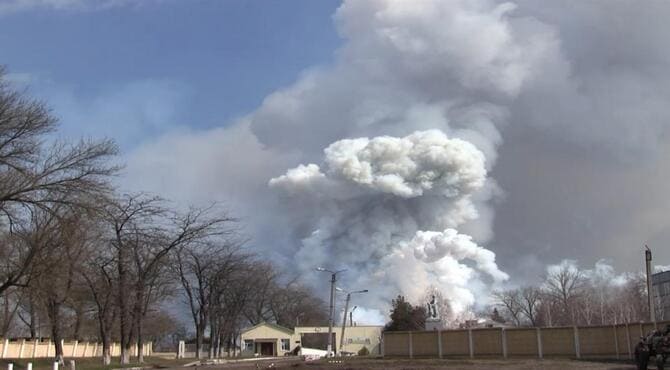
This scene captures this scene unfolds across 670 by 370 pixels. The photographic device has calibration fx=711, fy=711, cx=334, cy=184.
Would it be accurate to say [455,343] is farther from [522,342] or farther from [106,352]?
[106,352]

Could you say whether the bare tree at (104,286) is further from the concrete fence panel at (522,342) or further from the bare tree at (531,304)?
the bare tree at (531,304)

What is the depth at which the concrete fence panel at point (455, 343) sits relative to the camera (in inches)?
1845

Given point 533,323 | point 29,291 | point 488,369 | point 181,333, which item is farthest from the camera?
point 181,333

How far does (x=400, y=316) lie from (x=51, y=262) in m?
61.1

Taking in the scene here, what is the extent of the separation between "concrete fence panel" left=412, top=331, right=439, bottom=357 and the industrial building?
163 ft

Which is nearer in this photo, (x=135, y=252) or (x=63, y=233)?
(x=63, y=233)

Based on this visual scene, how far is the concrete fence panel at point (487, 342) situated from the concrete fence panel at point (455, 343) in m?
0.72

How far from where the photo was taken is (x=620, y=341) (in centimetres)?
3734

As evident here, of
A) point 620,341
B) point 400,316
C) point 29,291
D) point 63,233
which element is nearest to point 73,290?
point 29,291

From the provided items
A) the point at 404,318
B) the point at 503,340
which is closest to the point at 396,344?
the point at 503,340

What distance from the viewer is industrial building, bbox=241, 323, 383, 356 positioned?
338 feet

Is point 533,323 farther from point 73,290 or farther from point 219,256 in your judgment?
point 73,290

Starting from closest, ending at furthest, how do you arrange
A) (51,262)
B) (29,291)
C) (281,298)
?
(51,262) < (29,291) < (281,298)

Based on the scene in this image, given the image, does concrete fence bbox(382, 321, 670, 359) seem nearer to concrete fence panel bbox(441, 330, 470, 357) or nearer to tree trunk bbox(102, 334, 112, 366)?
Answer: concrete fence panel bbox(441, 330, 470, 357)
